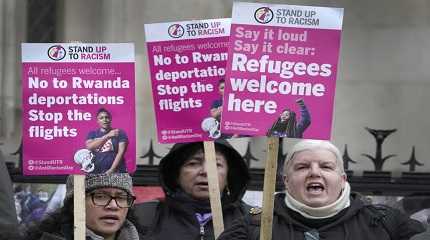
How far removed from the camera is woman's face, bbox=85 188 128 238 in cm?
501

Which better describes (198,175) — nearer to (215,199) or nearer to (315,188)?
(215,199)

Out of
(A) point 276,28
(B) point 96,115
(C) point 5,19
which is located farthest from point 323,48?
(C) point 5,19

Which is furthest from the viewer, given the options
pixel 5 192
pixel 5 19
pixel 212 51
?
pixel 5 19

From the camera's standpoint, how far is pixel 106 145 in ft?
17.5

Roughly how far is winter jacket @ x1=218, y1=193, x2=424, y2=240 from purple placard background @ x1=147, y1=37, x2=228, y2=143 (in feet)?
2.66

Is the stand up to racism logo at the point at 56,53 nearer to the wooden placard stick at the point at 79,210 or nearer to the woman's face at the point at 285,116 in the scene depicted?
the wooden placard stick at the point at 79,210

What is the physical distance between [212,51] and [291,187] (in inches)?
41.3

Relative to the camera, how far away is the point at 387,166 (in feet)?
35.2

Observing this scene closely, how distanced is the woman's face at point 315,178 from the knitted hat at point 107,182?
2.58 ft

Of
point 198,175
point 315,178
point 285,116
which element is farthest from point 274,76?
point 198,175

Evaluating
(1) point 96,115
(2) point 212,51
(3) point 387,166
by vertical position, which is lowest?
(3) point 387,166

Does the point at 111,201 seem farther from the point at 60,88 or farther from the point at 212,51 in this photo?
the point at 212,51

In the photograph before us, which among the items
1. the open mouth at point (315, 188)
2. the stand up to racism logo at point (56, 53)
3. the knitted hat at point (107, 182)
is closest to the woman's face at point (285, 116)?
the open mouth at point (315, 188)

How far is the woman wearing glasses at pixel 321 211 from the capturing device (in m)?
4.86
